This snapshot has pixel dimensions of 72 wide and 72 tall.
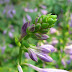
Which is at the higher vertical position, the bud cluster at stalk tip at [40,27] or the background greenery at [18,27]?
the bud cluster at stalk tip at [40,27]

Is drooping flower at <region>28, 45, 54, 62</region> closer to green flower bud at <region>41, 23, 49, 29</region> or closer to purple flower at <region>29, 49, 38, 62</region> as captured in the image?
purple flower at <region>29, 49, 38, 62</region>

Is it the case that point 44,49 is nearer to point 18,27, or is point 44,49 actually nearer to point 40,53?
point 40,53

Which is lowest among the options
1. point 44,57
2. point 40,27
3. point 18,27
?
point 18,27

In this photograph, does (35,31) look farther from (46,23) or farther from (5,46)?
(5,46)

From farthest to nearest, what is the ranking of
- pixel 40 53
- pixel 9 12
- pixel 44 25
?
1. pixel 9 12
2. pixel 40 53
3. pixel 44 25

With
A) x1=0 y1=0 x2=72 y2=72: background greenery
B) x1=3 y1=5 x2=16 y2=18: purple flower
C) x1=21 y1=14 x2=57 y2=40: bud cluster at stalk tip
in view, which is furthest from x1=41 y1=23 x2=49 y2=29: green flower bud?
x1=3 y1=5 x2=16 y2=18: purple flower

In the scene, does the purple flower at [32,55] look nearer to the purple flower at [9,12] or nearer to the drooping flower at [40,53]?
the drooping flower at [40,53]

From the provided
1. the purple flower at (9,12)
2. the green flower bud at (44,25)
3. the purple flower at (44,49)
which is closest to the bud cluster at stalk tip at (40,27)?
the green flower bud at (44,25)

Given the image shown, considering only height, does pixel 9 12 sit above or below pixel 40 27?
below

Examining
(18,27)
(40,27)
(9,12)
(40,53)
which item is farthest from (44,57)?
(9,12)

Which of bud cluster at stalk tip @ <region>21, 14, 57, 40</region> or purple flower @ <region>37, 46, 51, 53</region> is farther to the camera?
purple flower @ <region>37, 46, 51, 53</region>

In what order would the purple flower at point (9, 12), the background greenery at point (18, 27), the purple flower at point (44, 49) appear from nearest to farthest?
1. the purple flower at point (44, 49)
2. the background greenery at point (18, 27)
3. the purple flower at point (9, 12)
